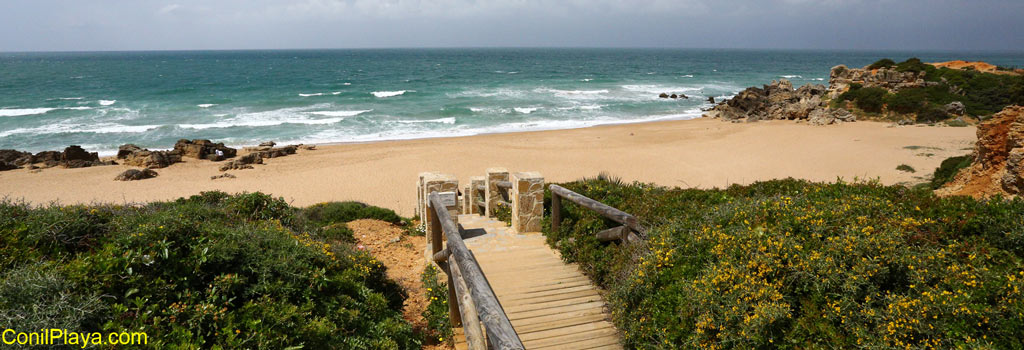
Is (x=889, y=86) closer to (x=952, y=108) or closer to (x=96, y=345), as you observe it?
(x=952, y=108)

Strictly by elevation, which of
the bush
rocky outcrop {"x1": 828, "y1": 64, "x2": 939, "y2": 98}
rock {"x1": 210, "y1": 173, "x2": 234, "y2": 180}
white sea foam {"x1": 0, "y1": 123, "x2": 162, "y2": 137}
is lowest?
rock {"x1": 210, "y1": 173, "x2": 234, "y2": 180}

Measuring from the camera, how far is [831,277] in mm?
3488

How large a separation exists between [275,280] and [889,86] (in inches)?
1590

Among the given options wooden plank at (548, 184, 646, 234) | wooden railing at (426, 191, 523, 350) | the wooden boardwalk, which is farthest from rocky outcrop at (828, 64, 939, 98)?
wooden railing at (426, 191, 523, 350)

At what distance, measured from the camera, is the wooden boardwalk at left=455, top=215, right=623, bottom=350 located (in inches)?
179

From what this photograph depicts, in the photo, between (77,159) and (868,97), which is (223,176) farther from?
(868,97)

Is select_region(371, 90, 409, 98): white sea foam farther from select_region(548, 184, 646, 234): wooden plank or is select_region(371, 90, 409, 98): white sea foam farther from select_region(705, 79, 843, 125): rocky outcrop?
select_region(548, 184, 646, 234): wooden plank

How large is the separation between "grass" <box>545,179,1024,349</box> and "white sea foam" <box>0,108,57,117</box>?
154ft

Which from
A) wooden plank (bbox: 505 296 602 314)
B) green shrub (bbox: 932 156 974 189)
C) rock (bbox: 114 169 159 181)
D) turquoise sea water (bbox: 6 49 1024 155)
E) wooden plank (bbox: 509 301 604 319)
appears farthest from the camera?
turquoise sea water (bbox: 6 49 1024 155)

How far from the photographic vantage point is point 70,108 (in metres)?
38.0

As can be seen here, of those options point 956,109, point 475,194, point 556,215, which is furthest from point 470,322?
point 956,109

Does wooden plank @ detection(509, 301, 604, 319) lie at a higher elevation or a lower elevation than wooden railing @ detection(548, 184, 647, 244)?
lower

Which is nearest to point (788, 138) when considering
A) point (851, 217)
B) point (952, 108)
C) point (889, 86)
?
point (952, 108)

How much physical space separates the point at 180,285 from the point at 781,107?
36564mm
